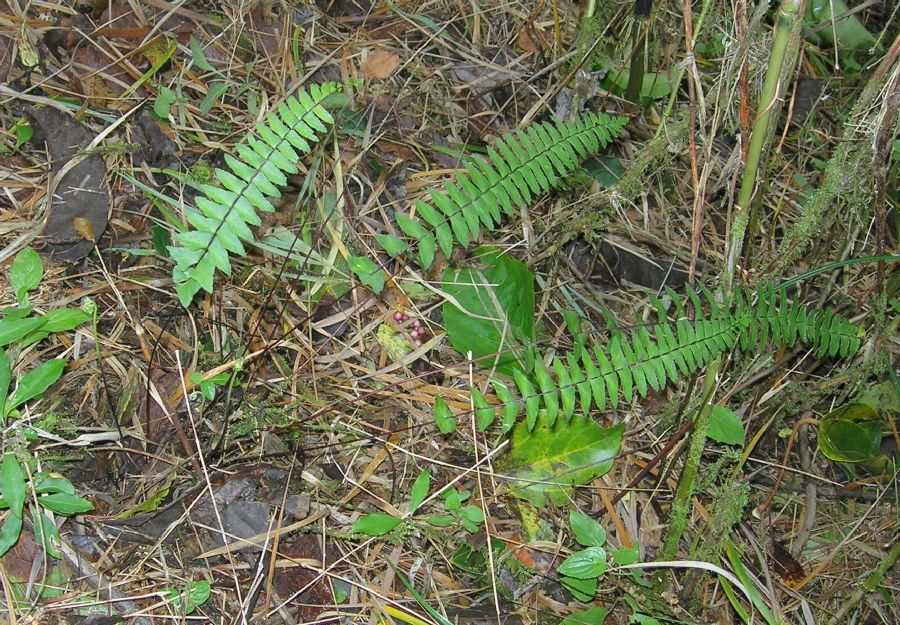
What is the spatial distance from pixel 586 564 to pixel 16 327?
62.4 inches

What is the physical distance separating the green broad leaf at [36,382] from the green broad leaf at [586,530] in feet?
4.62

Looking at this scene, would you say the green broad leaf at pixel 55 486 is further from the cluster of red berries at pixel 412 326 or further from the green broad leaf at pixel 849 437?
the green broad leaf at pixel 849 437

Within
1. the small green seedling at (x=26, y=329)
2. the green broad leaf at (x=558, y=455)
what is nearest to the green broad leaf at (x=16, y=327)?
the small green seedling at (x=26, y=329)

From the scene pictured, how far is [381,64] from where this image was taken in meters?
2.95

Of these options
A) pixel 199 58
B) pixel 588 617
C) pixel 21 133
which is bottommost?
pixel 588 617

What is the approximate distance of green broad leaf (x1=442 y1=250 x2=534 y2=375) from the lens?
2.42m

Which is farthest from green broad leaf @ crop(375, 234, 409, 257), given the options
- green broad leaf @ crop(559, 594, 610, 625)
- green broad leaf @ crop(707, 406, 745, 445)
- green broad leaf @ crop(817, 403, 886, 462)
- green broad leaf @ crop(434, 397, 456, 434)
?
green broad leaf @ crop(817, 403, 886, 462)

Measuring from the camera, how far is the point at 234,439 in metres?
2.18

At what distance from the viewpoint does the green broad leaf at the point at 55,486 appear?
77.5 inches

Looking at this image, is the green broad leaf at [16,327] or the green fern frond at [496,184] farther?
the green fern frond at [496,184]

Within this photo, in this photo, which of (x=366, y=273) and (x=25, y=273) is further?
(x=366, y=273)

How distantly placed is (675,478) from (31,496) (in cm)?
177

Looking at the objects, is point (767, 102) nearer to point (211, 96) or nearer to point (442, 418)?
point (442, 418)

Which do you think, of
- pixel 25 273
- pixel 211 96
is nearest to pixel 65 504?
pixel 25 273
